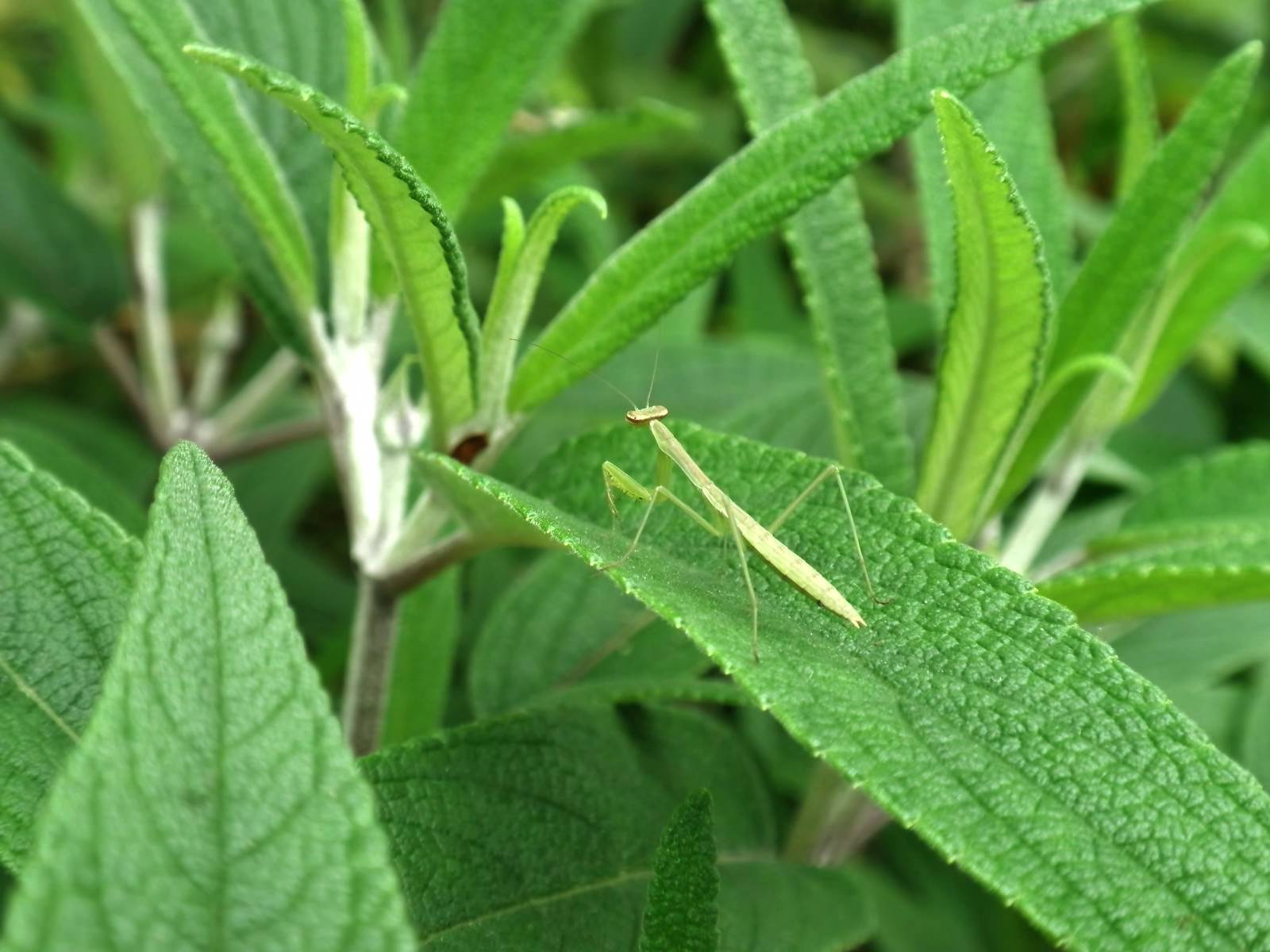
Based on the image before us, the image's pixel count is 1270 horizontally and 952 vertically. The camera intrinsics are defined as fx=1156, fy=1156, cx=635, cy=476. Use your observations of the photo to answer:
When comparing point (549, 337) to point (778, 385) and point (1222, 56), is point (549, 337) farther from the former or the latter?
point (1222, 56)

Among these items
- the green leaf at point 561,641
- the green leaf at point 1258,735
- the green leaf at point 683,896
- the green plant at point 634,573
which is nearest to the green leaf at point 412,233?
the green plant at point 634,573

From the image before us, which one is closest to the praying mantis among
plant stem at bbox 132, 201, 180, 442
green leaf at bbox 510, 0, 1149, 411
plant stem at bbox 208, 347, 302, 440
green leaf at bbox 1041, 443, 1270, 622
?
green leaf at bbox 510, 0, 1149, 411

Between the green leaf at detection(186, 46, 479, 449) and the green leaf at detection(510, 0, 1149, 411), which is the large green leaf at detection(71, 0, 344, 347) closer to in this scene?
the green leaf at detection(186, 46, 479, 449)

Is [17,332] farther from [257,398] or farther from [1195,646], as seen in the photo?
[1195,646]

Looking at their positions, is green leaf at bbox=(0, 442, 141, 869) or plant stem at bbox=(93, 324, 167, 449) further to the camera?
plant stem at bbox=(93, 324, 167, 449)

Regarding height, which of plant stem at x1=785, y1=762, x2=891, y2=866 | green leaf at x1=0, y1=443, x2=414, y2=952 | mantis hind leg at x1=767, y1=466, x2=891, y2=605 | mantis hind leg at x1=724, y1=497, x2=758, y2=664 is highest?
mantis hind leg at x1=767, y1=466, x2=891, y2=605

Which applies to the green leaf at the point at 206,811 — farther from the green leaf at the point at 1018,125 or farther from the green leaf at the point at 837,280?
the green leaf at the point at 1018,125

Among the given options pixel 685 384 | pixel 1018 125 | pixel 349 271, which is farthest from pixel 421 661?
pixel 1018 125

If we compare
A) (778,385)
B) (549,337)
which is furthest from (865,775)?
(778,385)

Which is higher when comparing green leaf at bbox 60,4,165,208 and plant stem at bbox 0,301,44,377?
green leaf at bbox 60,4,165,208
